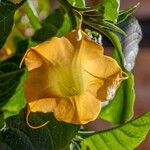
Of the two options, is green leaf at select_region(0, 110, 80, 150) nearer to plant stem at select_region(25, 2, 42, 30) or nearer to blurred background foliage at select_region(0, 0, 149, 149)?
blurred background foliage at select_region(0, 0, 149, 149)

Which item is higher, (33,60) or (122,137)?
(33,60)

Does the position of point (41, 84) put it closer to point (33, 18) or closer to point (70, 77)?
point (70, 77)

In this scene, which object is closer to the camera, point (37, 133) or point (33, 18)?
point (37, 133)

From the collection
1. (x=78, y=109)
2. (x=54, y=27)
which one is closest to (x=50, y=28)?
(x=54, y=27)

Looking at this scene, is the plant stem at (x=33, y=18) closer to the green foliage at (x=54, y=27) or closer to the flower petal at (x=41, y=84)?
the green foliage at (x=54, y=27)

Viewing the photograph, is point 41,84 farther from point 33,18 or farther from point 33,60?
point 33,18
